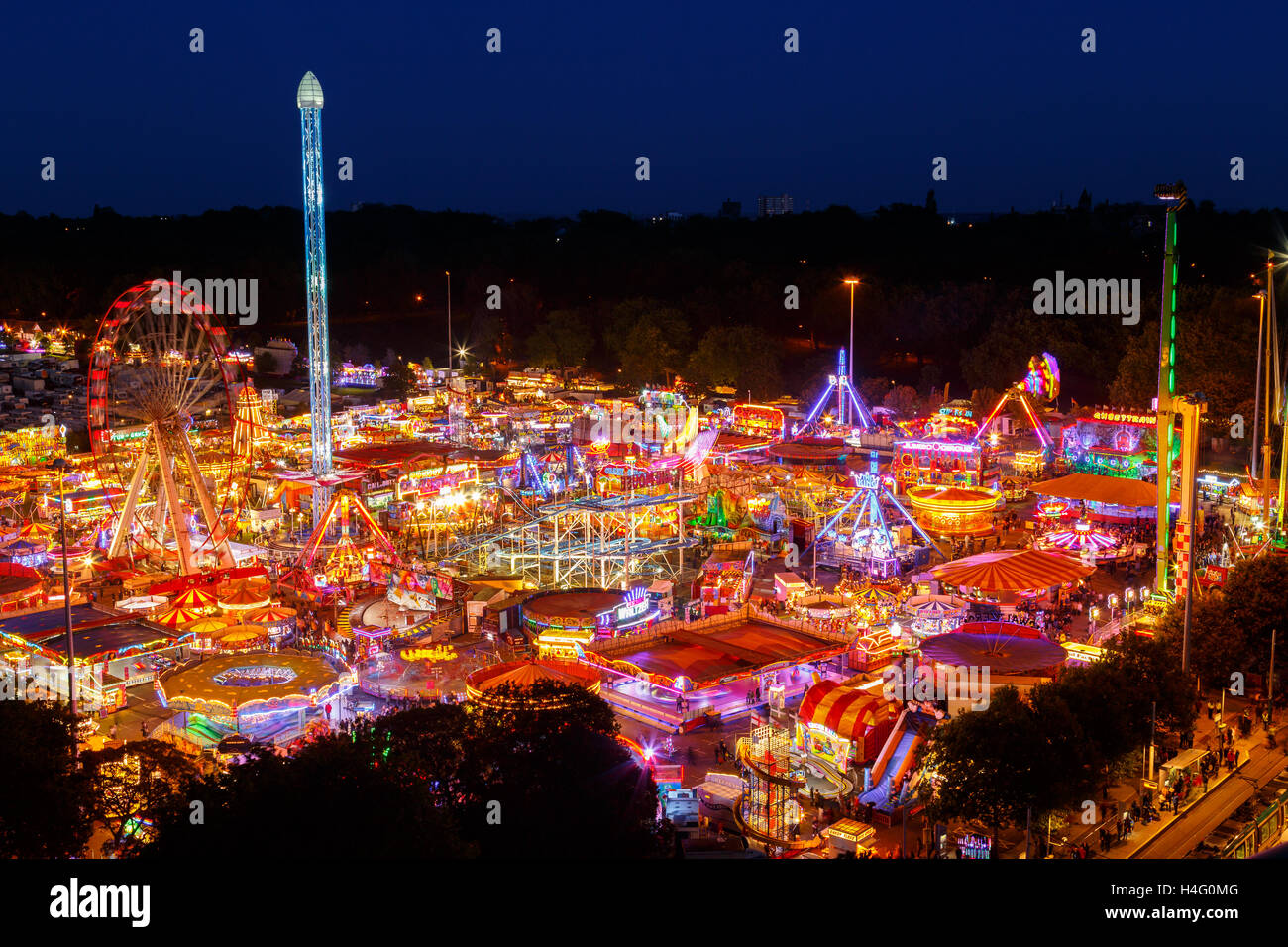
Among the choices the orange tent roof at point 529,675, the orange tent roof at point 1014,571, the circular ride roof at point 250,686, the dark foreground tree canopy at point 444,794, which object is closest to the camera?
the dark foreground tree canopy at point 444,794

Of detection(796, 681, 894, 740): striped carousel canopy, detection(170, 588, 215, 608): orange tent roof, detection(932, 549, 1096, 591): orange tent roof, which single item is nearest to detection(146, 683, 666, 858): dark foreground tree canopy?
detection(796, 681, 894, 740): striped carousel canopy

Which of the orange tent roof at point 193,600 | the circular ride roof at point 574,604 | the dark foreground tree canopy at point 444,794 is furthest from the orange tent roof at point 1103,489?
the orange tent roof at point 193,600

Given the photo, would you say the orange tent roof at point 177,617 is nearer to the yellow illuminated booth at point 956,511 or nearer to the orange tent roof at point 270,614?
the orange tent roof at point 270,614

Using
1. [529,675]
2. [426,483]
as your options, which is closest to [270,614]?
[529,675]

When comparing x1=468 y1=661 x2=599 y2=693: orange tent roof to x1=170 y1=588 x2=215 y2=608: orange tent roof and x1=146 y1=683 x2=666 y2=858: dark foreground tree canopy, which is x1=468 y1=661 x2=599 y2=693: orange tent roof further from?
x1=170 y1=588 x2=215 y2=608: orange tent roof
